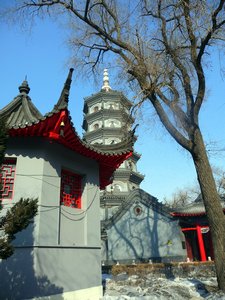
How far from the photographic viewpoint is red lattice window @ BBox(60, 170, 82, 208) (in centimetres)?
690

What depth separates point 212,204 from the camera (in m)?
6.25

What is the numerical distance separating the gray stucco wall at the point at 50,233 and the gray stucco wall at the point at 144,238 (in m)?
12.7

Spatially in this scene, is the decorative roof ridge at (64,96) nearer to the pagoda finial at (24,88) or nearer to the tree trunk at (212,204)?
the pagoda finial at (24,88)

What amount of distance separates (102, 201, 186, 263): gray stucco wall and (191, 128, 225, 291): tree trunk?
43.2ft

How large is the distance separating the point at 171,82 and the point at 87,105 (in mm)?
22849

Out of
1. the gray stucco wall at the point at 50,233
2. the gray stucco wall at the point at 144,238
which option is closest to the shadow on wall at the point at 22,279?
the gray stucco wall at the point at 50,233

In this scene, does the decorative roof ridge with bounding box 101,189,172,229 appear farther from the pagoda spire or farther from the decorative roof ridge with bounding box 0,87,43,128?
the pagoda spire

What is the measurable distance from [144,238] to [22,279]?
48.8ft

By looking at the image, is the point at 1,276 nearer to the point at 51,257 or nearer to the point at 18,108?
the point at 51,257

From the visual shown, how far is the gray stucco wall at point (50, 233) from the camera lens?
5.39 m

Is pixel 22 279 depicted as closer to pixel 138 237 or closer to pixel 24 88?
pixel 24 88

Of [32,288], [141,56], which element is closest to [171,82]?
[141,56]

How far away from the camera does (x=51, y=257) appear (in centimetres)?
574

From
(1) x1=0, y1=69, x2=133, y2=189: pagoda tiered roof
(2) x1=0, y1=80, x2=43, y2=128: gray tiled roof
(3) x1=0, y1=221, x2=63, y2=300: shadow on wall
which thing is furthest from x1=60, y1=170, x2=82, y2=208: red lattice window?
(2) x1=0, y1=80, x2=43, y2=128: gray tiled roof
